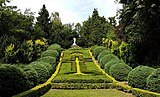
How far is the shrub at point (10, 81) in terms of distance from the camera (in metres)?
14.5

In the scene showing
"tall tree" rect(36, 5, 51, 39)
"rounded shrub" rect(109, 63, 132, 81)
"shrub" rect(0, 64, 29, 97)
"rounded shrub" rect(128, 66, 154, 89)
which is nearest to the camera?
"shrub" rect(0, 64, 29, 97)

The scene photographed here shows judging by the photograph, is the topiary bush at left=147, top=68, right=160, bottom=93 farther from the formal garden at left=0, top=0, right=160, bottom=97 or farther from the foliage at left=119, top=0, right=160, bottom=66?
the foliage at left=119, top=0, right=160, bottom=66

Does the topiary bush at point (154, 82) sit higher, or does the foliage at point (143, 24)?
the foliage at point (143, 24)

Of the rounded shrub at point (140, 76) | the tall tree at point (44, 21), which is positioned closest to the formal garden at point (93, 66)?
the rounded shrub at point (140, 76)

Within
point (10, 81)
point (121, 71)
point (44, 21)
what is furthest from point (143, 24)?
point (44, 21)

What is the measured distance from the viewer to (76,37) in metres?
84.5

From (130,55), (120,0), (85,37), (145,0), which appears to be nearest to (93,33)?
(85,37)

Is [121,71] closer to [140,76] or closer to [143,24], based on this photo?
[143,24]

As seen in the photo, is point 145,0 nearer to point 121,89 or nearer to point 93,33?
point 121,89

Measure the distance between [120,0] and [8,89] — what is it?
734 inches

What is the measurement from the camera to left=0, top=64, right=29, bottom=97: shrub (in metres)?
14.5

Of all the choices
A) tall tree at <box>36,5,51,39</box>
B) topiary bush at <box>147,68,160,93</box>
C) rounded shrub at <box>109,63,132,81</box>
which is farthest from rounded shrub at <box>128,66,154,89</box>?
tall tree at <box>36,5,51,39</box>

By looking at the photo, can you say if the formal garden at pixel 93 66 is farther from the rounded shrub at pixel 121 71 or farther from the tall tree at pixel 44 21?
the tall tree at pixel 44 21

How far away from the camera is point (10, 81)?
14.7 meters
